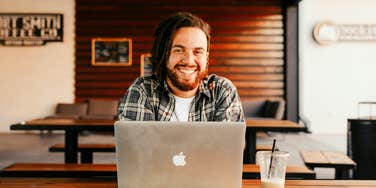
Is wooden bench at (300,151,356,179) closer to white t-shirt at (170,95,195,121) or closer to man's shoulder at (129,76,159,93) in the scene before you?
white t-shirt at (170,95,195,121)

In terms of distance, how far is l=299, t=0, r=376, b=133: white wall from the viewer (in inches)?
362

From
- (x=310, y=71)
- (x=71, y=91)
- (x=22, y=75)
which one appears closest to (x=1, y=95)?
(x=22, y=75)

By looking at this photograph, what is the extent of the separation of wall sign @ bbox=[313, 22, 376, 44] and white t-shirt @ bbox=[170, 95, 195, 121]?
7916mm

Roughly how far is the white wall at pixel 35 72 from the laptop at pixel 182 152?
8.27 m

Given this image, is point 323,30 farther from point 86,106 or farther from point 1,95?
point 1,95

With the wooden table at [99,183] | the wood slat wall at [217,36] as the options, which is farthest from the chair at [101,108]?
the wooden table at [99,183]

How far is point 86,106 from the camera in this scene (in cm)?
881

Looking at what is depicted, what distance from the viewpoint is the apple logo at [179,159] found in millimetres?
1088

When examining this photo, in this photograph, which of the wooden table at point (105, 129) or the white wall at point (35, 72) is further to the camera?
the white wall at point (35, 72)

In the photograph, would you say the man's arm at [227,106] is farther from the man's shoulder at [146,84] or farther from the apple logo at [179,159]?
the apple logo at [179,159]

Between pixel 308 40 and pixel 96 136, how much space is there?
16.9 ft

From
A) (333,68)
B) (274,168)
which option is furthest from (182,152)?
(333,68)

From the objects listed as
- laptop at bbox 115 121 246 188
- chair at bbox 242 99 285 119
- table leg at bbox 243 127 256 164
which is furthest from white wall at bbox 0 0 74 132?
laptop at bbox 115 121 246 188

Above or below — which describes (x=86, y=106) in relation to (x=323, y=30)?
below
